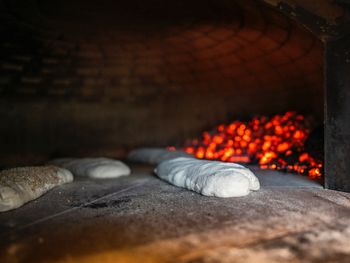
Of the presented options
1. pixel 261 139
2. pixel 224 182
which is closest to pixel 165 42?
pixel 261 139

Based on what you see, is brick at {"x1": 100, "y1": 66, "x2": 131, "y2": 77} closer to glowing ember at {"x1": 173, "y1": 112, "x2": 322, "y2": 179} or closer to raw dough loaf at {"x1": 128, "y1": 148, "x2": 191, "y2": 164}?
raw dough loaf at {"x1": 128, "y1": 148, "x2": 191, "y2": 164}

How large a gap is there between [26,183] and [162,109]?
12.3 feet

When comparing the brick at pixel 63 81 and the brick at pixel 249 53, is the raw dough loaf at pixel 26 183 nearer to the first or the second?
the brick at pixel 63 81

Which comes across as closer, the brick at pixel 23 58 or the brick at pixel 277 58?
the brick at pixel 277 58

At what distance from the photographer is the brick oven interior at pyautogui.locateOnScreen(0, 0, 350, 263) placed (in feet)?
5.52

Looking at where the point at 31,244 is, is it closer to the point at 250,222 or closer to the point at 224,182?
the point at 250,222

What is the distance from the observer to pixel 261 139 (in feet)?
16.7

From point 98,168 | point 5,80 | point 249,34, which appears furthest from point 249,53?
point 5,80

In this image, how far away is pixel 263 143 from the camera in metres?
4.96

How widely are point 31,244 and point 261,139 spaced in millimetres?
4002

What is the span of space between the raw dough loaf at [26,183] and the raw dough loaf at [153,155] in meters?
1.69

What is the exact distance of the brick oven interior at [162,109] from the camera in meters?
1.68

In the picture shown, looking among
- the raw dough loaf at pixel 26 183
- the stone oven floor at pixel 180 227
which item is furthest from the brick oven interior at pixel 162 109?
the raw dough loaf at pixel 26 183

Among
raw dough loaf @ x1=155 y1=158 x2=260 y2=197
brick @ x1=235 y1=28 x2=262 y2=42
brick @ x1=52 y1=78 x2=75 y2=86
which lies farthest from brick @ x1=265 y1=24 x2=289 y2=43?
brick @ x1=52 y1=78 x2=75 y2=86
